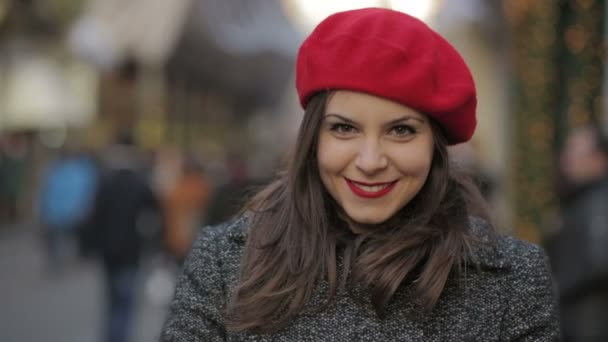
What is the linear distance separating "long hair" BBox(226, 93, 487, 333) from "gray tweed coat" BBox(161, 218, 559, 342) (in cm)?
4

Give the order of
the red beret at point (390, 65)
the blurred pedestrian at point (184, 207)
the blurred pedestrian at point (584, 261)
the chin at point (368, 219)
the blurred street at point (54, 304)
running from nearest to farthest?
the red beret at point (390, 65) → the chin at point (368, 219) → the blurred pedestrian at point (584, 261) → the blurred street at point (54, 304) → the blurred pedestrian at point (184, 207)

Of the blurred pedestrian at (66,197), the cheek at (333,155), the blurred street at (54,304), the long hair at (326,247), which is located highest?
the cheek at (333,155)

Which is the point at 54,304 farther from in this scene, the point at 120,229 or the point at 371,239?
the point at 371,239

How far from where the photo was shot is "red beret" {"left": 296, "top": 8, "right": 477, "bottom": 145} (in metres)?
2.39

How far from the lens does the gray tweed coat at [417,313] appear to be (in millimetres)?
2504

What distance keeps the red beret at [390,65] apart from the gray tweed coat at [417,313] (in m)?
0.40

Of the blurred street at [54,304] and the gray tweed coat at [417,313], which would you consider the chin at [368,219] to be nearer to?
the gray tweed coat at [417,313]

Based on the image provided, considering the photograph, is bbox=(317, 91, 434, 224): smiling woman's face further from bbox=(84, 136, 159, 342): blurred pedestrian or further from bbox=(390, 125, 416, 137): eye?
bbox=(84, 136, 159, 342): blurred pedestrian

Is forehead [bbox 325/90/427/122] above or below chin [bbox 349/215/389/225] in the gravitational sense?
above

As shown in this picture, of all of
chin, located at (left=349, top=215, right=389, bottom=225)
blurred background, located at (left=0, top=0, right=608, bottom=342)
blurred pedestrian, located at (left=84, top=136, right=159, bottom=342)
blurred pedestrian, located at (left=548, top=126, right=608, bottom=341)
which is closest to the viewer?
chin, located at (left=349, top=215, right=389, bottom=225)

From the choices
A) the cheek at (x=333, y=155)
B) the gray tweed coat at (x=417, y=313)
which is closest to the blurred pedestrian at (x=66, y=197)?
the gray tweed coat at (x=417, y=313)

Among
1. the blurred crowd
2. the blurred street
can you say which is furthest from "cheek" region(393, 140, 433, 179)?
the blurred street

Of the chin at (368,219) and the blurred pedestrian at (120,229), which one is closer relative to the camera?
the chin at (368,219)

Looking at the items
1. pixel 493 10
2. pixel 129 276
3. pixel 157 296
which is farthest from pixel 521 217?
pixel 493 10
